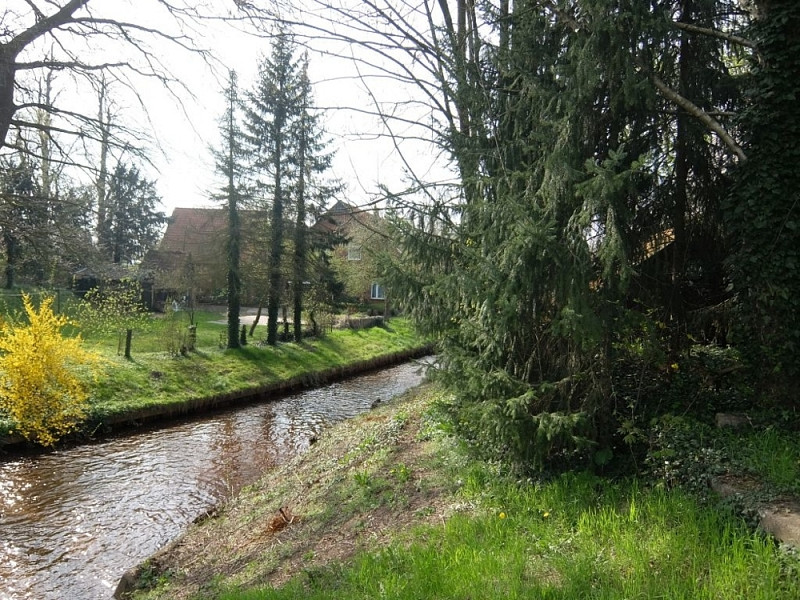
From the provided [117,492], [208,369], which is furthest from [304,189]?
[117,492]

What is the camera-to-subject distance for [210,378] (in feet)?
49.3

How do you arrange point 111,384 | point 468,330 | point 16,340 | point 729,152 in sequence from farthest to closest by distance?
point 111,384 → point 16,340 → point 729,152 → point 468,330

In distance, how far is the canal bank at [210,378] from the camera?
38.3ft

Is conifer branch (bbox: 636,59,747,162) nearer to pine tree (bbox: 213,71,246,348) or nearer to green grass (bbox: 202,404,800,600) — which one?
green grass (bbox: 202,404,800,600)

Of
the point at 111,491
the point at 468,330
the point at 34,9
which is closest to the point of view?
the point at 468,330

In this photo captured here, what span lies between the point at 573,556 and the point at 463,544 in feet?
2.68

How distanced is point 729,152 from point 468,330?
345 cm

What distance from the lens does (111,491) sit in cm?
841

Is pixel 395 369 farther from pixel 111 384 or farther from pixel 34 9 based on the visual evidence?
pixel 34 9

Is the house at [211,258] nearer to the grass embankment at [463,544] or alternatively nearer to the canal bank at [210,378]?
the canal bank at [210,378]

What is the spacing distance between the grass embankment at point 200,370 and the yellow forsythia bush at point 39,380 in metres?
0.53

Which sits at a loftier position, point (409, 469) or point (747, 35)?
point (747, 35)

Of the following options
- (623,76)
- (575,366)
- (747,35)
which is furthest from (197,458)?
(747,35)

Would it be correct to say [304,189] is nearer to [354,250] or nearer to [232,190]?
[232,190]
